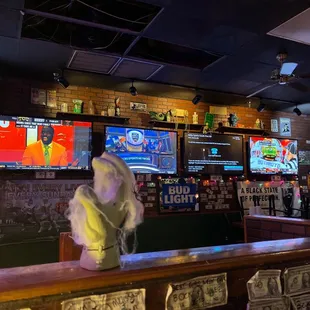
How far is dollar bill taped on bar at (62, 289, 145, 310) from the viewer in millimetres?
988

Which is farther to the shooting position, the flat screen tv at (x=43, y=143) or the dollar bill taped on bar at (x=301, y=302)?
the flat screen tv at (x=43, y=143)

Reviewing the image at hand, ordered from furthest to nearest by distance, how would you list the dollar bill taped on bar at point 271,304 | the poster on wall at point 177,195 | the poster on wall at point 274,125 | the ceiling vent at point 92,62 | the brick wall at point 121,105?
the poster on wall at point 274,125, the poster on wall at point 177,195, the brick wall at point 121,105, the ceiling vent at point 92,62, the dollar bill taped on bar at point 271,304

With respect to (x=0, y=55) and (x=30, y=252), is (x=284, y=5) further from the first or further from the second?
(x=30, y=252)

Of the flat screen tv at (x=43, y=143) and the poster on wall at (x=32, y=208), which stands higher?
the flat screen tv at (x=43, y=143)

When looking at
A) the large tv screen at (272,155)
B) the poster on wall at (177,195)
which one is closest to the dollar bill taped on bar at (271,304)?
the poster on wall at (177,195)

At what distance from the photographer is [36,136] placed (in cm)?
433

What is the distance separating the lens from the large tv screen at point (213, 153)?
17.9 feet

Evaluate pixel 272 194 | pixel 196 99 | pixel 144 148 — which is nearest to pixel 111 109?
pixel 144 148

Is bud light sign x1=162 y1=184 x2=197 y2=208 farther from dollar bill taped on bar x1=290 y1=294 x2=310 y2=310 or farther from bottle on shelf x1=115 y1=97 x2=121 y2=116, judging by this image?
dollar bill taped on bar x1=290 y1=294 x2=310 y2=310

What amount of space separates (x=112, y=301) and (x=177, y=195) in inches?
172

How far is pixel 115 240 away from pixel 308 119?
6.98 metres

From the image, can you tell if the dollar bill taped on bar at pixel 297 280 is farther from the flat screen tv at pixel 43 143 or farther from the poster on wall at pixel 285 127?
the poster on wall at pixel 285 127

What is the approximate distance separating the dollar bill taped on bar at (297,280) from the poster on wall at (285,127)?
222 inches

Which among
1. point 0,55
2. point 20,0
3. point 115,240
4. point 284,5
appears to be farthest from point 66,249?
point 0,55
